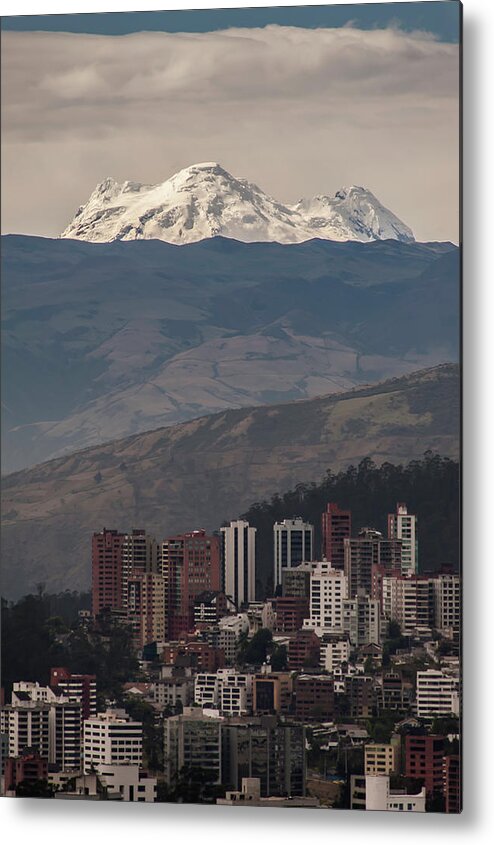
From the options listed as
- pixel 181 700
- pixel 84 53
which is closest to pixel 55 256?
pixel 84 53

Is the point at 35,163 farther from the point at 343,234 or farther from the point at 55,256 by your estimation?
the point at 343,234

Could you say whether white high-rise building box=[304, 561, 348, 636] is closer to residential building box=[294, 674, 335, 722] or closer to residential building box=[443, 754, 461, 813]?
residential building box=[294, 674, 335, 722]

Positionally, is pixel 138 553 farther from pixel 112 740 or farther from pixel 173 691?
pixel 112 740

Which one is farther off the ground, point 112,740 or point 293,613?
point 293,613

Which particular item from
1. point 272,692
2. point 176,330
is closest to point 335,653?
point 272,692

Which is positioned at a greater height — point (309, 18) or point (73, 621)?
point (309, 18)
